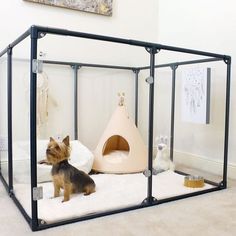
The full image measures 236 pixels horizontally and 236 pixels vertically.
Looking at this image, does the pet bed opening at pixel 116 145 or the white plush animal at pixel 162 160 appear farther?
the pet bed opening at pixel 116 145

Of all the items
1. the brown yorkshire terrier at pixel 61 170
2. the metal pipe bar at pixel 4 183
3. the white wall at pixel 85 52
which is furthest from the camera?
the white wall at pixel 85 52

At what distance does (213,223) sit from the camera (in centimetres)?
164

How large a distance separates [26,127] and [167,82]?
1503 mm

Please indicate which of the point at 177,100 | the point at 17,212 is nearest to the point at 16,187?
the point at 17,212

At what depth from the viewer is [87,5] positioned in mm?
2961

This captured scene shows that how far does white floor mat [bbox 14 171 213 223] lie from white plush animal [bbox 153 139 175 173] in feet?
0.28

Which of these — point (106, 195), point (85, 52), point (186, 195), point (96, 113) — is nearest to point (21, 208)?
point (106, 195)

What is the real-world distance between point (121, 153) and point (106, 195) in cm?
79

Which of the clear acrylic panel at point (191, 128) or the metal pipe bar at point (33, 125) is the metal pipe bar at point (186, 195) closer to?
the clear acrylic panel at point (191, 128)

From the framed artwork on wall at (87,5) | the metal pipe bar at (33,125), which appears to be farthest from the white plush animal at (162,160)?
the framed artwork on wall at (87,5)

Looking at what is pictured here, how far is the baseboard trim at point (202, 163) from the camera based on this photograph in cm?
262

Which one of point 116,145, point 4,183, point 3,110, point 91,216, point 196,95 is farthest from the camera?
point 116,145

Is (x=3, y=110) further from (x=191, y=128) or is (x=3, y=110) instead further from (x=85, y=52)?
(x=191, y=128)

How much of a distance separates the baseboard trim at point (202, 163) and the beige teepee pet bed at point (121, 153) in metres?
0.57
